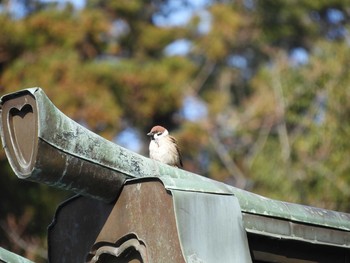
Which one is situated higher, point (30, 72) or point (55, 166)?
point (30, 72)

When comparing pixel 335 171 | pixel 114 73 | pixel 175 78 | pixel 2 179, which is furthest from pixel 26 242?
pixel 175 78

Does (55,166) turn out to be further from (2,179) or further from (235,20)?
(235,20)

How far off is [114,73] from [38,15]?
79.5 inches

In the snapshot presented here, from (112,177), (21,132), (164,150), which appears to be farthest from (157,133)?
(21,132)

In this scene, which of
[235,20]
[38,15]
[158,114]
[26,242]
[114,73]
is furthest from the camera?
[235,20]

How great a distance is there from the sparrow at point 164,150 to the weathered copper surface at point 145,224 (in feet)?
14.1

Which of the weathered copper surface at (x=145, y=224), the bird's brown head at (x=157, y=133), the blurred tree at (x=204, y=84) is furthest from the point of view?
the blurred tree at (x=204, y=84)

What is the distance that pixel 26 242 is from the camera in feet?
43.8

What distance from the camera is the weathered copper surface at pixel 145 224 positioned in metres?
3.81

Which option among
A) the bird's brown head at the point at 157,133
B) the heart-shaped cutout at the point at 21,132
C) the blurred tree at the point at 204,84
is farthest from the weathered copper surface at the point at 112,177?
the blurred tree at the point at 204,84

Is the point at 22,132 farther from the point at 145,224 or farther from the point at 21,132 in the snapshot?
the point at 145,224

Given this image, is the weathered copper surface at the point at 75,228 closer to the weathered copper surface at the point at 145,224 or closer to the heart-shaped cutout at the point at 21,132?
the weathered copper surface at the point at 145,224

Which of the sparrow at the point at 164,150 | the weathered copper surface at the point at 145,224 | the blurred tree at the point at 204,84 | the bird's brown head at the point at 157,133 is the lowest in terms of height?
the weathered copper surface at the point at 145,224

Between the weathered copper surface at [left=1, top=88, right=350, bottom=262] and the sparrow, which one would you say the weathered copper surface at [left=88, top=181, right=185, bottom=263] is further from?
the sparrow
